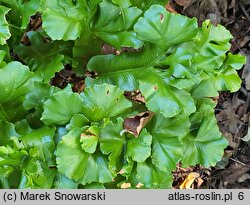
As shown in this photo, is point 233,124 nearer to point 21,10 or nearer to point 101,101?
point 101,101

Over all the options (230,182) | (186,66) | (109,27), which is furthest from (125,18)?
(230,182)

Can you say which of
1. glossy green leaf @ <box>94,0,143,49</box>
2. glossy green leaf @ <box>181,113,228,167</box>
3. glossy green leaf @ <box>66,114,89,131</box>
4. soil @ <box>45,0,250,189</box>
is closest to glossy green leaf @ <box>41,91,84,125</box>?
glossy green leaf @ <box>66,114,89,131</box>

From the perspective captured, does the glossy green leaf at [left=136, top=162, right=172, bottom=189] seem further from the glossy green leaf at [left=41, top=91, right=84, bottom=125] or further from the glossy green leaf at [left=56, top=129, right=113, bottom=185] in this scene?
the glossy green leaf at [left=41, top=91, right=84, bottom=125]

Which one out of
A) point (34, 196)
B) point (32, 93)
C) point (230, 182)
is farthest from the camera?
point (230, 182)

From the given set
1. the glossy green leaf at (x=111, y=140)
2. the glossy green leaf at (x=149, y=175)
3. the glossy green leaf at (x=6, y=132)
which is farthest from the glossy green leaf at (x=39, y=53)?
the glossy green leaf at (x=149, y=175)

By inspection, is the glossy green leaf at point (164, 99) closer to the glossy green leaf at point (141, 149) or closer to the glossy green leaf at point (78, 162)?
the glossy green leaf at point (141, 149)

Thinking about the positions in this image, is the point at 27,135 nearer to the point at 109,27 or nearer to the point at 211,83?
the point at 109,27

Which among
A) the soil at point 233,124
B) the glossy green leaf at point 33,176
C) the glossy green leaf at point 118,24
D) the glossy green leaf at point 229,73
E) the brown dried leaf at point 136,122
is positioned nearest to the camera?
the glossy green leaf at point 33,176

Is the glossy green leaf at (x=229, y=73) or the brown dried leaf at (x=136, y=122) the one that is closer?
the glossy green leaf at (x=229, y=73)
